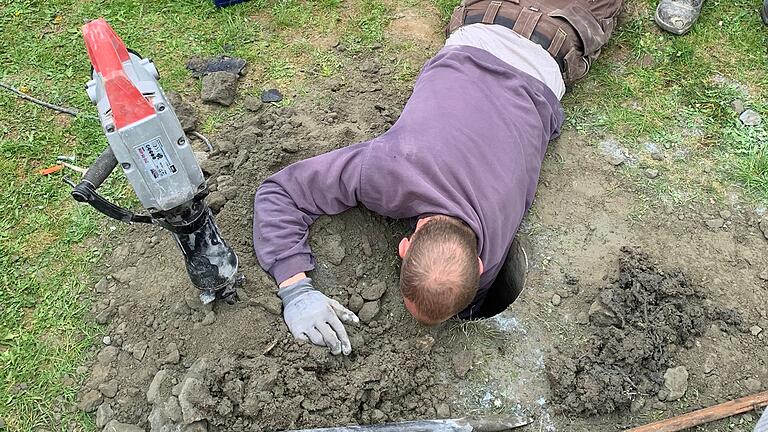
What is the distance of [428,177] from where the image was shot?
2527mm

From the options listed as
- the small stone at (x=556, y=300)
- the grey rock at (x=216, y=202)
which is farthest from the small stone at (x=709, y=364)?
the grey rock at (x=216, y=202)

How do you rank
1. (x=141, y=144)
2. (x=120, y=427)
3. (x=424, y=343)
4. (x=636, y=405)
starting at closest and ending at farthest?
(x=141, y=144) < (x=120, y=427) < (x=636, y=405) < (x=424, y=343)

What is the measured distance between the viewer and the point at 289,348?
2.44 metres

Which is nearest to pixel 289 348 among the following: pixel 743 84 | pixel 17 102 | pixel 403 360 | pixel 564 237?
pixel 403 360

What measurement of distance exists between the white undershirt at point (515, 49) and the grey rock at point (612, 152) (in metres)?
0.36

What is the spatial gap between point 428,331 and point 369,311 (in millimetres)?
246

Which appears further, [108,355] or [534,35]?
[534,35]

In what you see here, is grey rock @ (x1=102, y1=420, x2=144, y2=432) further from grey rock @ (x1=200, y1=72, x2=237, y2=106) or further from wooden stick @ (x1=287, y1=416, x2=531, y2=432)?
grey rock @ (x1=200, y1=72, x2=237, y2=106)

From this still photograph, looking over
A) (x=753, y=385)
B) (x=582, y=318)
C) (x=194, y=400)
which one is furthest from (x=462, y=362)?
(x=753, y=385)

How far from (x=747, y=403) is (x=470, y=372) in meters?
1.02

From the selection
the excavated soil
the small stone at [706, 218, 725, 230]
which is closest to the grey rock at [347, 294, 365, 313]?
the excavated soil

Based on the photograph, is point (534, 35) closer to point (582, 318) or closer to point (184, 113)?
point (582, 318)

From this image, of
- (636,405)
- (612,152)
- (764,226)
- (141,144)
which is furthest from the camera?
(612,152)

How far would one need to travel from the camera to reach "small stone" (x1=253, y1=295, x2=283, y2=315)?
2549 mm
